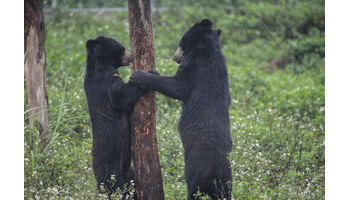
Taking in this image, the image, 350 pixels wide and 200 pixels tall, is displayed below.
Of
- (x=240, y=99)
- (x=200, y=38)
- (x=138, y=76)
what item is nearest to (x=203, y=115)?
(x=138, y=76)

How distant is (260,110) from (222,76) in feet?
11.4

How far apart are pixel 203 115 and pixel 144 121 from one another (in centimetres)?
66

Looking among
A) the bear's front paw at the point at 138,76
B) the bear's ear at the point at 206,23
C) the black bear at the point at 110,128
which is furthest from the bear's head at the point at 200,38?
the black bear at the point at 110,128

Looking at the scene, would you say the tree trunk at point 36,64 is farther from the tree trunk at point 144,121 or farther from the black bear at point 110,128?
the tree trunk at point 144,121

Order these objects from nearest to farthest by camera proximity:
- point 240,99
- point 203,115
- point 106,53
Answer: point 203,115 < point 106,53 < point 240,99

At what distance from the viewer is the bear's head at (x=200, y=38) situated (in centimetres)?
444

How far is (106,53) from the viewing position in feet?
15.5

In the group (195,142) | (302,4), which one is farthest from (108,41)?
(302,4)

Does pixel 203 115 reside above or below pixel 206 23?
below

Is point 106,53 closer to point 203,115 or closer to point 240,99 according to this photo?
point 203,115

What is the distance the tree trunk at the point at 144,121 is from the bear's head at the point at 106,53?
1.96 ft

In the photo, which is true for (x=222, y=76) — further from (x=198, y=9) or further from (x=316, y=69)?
(x=198, y=9)

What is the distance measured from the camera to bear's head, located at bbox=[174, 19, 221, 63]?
444 centimetres

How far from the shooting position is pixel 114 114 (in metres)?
4.48
